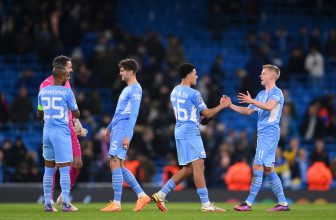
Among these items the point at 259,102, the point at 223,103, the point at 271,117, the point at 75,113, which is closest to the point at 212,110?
the point at 223,103

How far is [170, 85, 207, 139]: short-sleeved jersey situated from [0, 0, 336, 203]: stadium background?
24.9 ft

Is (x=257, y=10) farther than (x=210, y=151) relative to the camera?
Yes

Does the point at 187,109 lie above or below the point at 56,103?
below

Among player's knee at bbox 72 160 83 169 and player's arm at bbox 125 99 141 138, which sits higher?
player's arm at bbox 125 99 141 138

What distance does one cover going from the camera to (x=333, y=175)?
88.2ft

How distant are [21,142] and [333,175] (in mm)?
8603

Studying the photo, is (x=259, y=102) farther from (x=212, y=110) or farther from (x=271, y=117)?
(x=212, y=110)

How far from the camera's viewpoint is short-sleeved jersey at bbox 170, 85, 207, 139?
1720cm

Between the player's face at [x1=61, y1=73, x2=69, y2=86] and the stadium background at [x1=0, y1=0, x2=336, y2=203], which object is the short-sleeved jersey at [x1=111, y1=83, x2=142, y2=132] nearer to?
the player's face at [x1=61, y1=73, x2=69, y2=86]

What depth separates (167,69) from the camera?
30344mm

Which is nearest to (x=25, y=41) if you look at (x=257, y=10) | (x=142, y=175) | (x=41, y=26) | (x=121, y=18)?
(x=41, y=26)

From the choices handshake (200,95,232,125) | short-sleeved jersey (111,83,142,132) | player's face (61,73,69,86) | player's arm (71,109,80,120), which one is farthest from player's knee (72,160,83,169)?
handshake (200,95,232,125)

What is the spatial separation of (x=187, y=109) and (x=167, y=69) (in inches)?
518

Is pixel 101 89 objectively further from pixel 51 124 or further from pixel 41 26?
pixel 51 124
